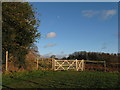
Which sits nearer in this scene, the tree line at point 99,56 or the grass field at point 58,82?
the grass field at point 58,82

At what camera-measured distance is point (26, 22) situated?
57.8 feet

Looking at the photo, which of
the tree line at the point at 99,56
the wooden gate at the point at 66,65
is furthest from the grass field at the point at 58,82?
the tree line at the point at 99,56

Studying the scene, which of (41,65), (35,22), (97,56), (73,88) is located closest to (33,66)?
(41,65)

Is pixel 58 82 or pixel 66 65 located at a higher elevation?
pixel 66 65

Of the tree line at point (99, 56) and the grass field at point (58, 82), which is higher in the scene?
the tree line at point (99, 56)

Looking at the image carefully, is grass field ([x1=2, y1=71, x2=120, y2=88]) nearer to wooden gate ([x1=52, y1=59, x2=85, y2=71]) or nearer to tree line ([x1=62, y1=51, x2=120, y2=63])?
wooden gate ([x1=52, y1=59, x2=85, y2=71])

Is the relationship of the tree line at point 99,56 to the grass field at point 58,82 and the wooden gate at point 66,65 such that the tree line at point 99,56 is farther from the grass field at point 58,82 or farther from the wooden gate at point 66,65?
the grass field at point 58,82

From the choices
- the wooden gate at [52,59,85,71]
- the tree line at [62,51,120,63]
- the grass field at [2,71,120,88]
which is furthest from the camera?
the tree line at [62,51,120,63]

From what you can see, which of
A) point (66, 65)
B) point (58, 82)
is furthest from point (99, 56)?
point (58, 82)

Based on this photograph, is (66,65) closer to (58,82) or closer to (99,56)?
(58,82)

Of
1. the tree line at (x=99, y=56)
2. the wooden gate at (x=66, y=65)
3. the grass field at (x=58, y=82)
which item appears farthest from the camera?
the tree line at (x=99, y=56)

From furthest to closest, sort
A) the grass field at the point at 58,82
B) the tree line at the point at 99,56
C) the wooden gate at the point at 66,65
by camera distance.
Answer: the tree line at the point at 99,56 → the wooden gate at the point at 66,65 → the grass field at the point at 58,82

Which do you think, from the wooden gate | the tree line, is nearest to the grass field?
the wooden gate

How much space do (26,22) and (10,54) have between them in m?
3.39
